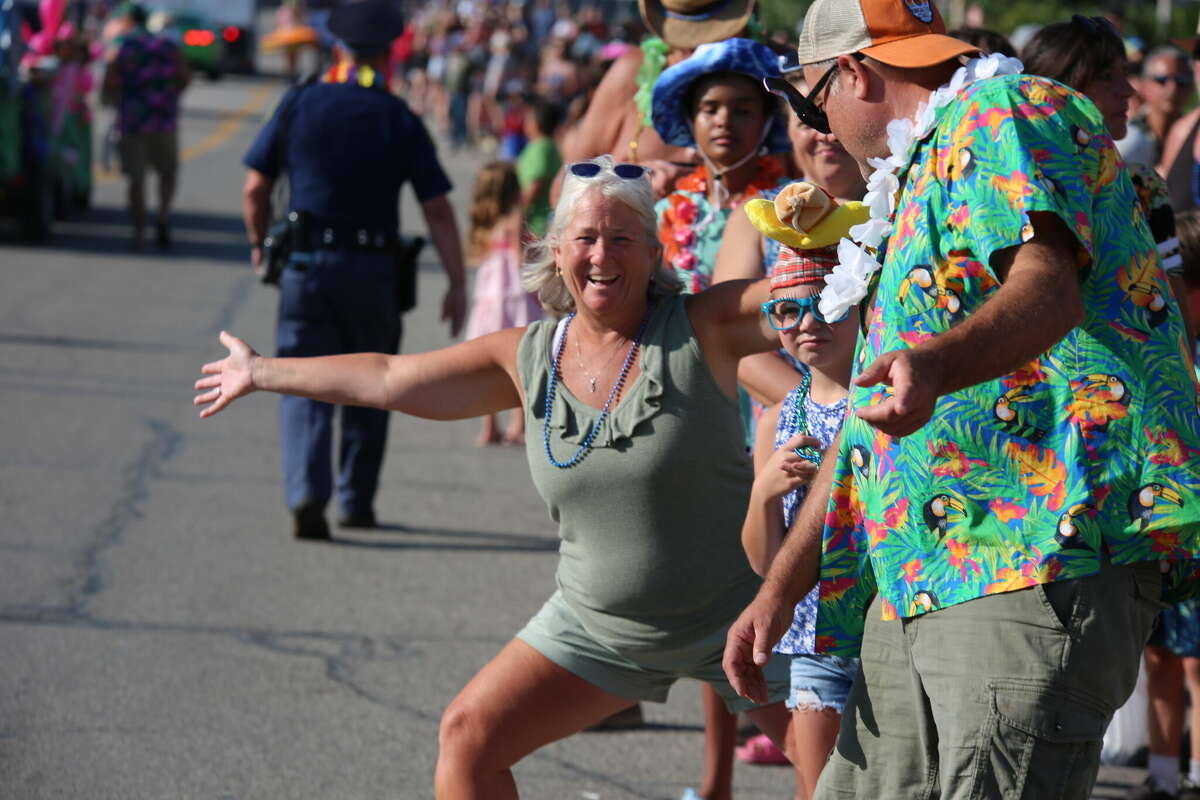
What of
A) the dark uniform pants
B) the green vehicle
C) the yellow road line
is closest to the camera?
the dark uniform pants

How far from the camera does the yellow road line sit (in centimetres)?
2437

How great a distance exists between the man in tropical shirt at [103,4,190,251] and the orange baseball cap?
13.7 m

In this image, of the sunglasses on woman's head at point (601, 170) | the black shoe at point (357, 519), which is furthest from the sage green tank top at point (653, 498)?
the black shoe at point (357, 519)

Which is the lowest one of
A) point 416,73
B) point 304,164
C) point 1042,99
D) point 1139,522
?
point 416,73

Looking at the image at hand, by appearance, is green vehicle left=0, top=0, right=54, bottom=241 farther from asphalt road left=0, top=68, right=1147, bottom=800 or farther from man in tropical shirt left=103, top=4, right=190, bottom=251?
asphalt road left=0, top=68, right=1147, bottom=800

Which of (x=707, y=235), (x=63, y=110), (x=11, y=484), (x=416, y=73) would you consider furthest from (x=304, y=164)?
(x=416, y=73)

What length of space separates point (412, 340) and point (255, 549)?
530cm

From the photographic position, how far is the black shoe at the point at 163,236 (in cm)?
1719

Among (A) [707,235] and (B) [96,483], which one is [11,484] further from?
(A) [707,235]

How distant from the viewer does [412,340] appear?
12.4m

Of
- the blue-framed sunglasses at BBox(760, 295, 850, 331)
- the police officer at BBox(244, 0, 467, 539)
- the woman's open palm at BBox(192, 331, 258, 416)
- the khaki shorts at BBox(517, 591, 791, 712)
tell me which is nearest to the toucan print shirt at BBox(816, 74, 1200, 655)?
the blue-framed sunglasses at BBox(760, 295, 850, 331)

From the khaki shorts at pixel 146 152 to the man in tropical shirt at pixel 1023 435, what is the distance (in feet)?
46.6

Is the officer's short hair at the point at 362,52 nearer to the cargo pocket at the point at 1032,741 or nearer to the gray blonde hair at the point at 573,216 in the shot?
the gray blonde hair at the point at 573,216

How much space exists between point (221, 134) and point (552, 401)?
2883cm
